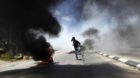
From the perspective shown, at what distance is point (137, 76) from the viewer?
1338 centimetres

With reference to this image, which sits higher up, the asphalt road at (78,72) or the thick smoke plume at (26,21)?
the thick smoke plume at (26,21)

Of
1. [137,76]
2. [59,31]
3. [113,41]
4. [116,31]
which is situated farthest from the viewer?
[113,41]

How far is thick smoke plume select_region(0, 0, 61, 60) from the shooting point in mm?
21078

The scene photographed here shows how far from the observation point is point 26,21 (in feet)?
70.2

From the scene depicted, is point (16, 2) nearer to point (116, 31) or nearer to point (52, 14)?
point (52, 14)

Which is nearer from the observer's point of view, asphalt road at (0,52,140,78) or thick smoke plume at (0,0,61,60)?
asphalt road at (0,52,140,78)

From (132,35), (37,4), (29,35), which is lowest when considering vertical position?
(29,35)

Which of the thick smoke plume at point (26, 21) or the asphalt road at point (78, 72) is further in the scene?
the thick smoke plume at point (26, 21)

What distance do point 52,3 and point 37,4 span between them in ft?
3.17

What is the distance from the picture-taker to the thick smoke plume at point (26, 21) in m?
21.1

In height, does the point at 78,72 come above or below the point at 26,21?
below

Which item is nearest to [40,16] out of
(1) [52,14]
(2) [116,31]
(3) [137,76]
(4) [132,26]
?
(1) [52,14]

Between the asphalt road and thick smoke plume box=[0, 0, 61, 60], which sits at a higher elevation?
A: thick smoke plume box=[0, 0, 61, 60]

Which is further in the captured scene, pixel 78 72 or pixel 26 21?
pixel 26 21
